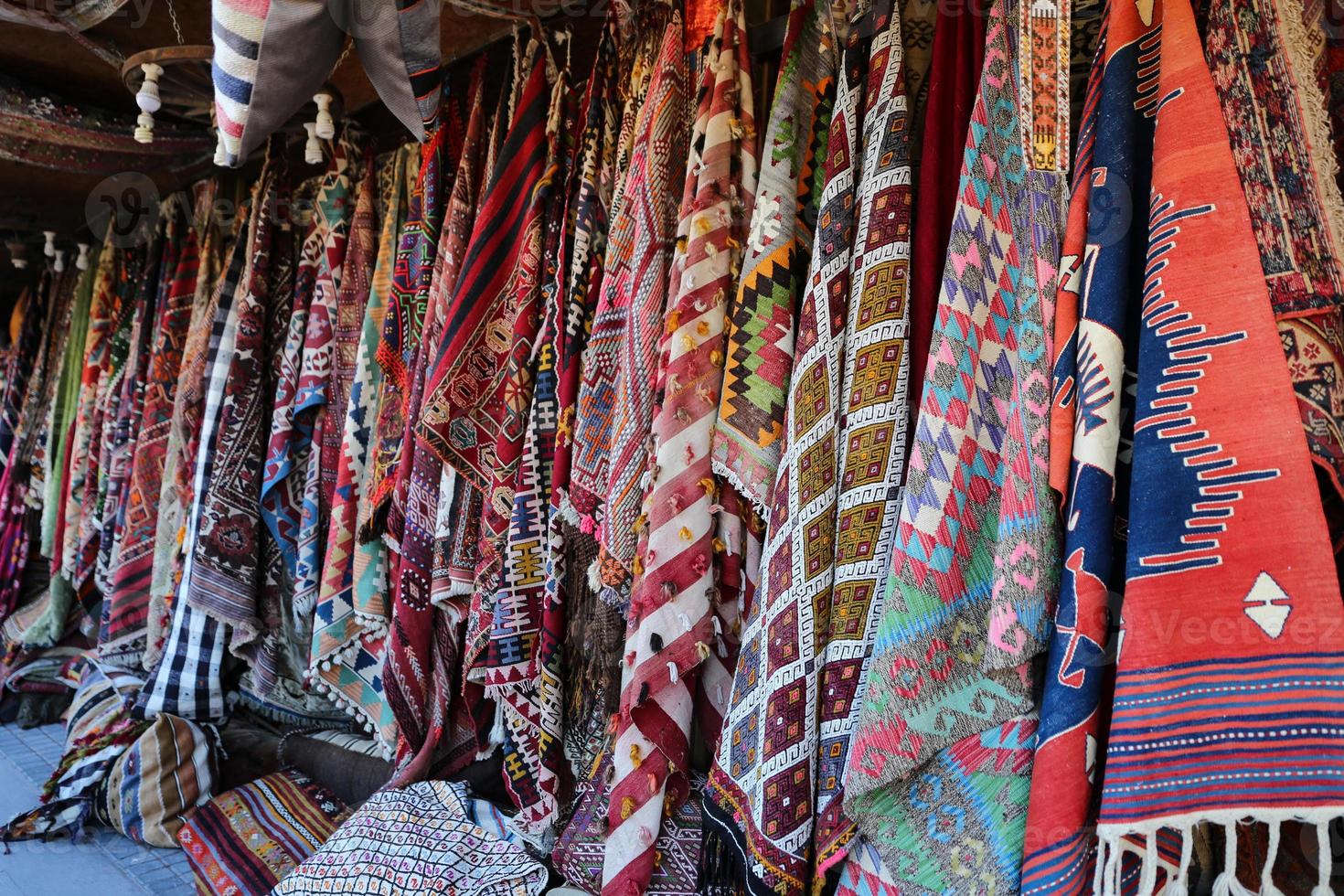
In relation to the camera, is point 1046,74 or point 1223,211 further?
point 1046,74

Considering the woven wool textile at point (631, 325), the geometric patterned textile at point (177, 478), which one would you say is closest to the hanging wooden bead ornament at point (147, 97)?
the geometric patterned textile at point (177, 478)

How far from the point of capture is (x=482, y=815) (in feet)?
5.68

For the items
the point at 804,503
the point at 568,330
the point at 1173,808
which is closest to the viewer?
the point at 1173,808

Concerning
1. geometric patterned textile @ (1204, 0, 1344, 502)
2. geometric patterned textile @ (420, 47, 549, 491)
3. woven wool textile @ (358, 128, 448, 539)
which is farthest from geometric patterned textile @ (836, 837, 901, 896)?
woven wool textile @ (358, 128, 448, 539)

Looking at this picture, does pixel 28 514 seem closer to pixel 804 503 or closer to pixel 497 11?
pixel 497 11

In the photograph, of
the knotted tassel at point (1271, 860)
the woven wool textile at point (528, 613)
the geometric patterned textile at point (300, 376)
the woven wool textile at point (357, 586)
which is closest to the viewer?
the knotted tassel at point (1271, 860)

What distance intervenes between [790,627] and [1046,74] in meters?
0.74

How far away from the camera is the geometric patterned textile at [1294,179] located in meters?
0.84

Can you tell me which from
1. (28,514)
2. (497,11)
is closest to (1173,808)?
(497,11)

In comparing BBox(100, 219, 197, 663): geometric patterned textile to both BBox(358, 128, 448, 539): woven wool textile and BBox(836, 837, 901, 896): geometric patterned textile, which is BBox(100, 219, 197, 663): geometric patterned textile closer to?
BBox(358, 128, 448, 539): woven wool textile

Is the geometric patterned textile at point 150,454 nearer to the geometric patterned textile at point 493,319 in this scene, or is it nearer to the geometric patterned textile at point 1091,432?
the geometric patterned textile at point 493,319

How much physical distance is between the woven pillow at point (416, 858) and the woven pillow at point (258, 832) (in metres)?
0.32

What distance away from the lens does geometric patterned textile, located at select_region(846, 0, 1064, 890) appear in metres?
0.95

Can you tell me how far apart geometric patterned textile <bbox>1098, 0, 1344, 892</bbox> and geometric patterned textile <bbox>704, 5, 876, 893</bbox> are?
0.37 m
